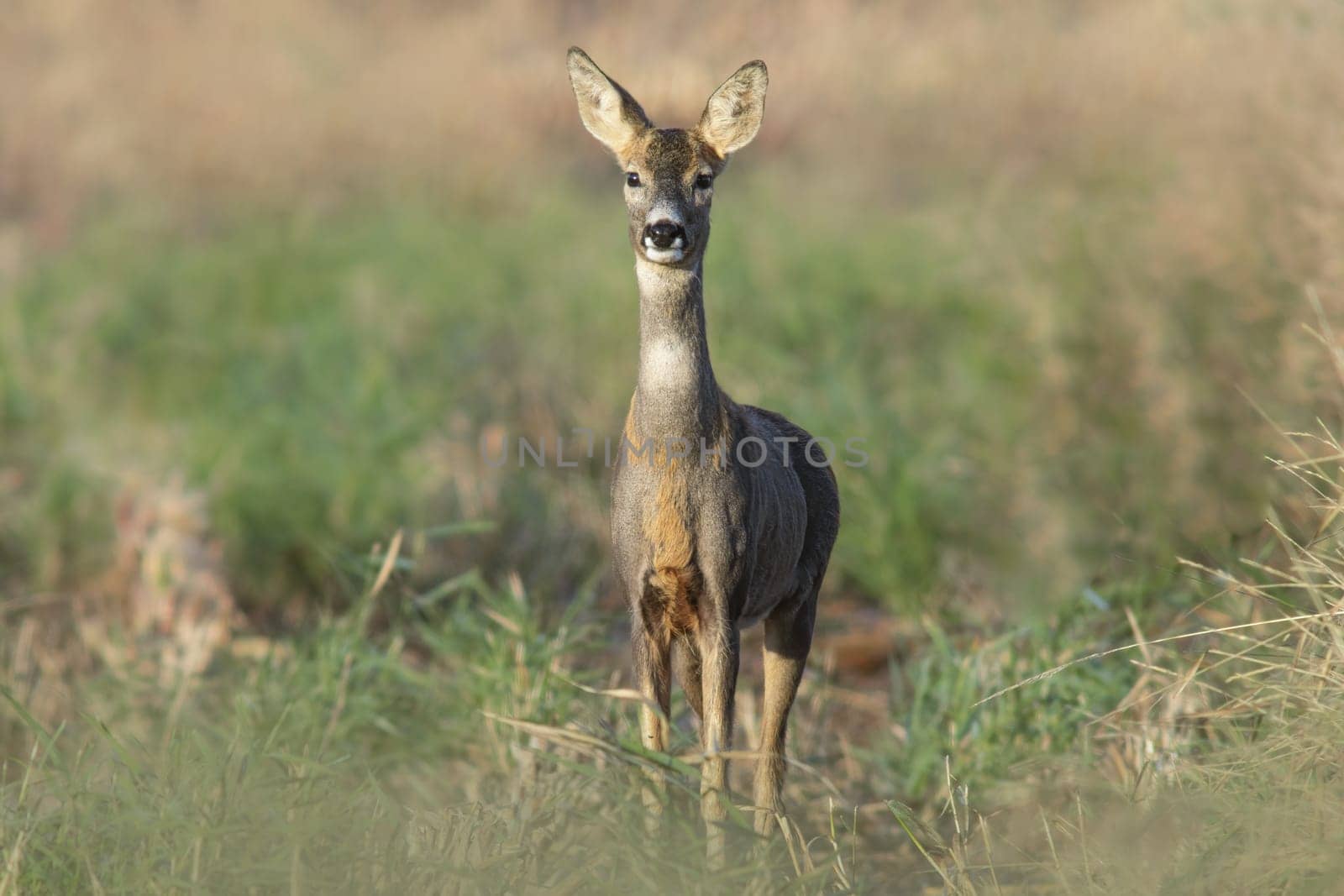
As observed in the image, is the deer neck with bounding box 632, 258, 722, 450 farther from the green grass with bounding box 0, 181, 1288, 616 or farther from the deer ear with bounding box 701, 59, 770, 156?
the green grass with bounding box 0, 181, 1288, 616

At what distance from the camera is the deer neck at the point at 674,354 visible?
Result: 3467 millimetres

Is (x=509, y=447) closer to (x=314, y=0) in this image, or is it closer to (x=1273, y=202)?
(x=1273, y=202)

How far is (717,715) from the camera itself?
140 inches

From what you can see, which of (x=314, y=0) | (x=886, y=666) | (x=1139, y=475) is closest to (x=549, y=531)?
(x=886, y=666)

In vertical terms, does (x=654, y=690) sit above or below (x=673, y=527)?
below

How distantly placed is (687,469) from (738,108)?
2.50 feet

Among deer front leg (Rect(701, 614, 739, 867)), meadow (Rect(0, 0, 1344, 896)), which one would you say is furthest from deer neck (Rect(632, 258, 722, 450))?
meadow (Rect(0, 0, 1344, 896))

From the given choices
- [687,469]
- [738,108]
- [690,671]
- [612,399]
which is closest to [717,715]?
[690,671]

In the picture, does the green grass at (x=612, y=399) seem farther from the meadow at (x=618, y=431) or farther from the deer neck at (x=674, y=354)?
the deer neck at (x=674, y=354)

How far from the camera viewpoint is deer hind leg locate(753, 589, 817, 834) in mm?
3691

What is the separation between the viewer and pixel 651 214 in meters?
3.38

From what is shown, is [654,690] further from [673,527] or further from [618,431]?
[618,431]

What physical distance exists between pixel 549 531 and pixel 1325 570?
4138 millimetres

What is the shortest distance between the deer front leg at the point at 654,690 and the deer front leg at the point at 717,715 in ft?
0.34
